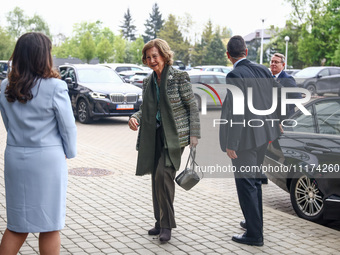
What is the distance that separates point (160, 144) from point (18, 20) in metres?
118

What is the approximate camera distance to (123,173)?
8.49 m

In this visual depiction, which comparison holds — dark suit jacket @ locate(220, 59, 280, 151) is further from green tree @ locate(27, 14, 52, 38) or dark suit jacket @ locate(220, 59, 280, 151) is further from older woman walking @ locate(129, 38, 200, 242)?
green tree @ locate(27, 14, 52, 38)

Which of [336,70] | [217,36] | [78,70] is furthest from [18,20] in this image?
[78,70]

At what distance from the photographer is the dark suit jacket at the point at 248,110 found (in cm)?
488

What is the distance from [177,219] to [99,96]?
10477 mm

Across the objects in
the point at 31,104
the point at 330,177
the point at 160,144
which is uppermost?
the point at 31,104

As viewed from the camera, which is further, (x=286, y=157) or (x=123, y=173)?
(x=123, y=173)

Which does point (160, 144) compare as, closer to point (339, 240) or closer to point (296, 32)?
point (339, 240)

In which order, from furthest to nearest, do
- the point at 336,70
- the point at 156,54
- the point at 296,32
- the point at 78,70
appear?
1. the point at 296,32
2. the point at 336,70
3. the point at 78,70
4. the point at 156,54

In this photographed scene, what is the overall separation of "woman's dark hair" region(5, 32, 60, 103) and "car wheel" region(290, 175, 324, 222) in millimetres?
3488

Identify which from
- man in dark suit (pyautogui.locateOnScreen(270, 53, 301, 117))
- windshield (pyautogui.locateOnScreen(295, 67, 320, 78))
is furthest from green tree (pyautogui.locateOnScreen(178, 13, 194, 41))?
man in dark suit (pyautogui.locateOnScreen(270, 53, 301, 117))

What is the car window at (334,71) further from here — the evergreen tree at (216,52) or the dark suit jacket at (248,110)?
the evergreen tree at (216,52)

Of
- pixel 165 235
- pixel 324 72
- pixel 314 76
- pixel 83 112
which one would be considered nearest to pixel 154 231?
pixel 165 235

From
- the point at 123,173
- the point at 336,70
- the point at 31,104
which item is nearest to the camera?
the point at 31,104
